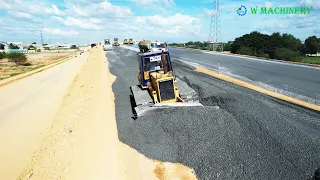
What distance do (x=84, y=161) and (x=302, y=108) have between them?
35.5 feet

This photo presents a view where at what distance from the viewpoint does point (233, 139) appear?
8.63 m

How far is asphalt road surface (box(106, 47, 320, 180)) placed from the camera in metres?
7.29

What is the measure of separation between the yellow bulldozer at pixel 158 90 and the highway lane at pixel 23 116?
6354 mm

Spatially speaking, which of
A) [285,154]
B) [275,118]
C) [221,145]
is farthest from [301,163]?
[275,118]

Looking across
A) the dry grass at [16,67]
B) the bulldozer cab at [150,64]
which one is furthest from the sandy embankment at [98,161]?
the dry grass at [16,67]

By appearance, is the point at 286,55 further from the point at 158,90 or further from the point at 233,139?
the point at 233,139

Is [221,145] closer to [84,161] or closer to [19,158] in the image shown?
[84,161]

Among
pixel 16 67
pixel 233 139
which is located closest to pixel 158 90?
pixel 233 139

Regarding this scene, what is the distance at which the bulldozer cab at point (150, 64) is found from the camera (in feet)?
43.6

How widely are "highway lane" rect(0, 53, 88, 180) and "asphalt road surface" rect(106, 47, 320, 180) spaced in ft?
18.2

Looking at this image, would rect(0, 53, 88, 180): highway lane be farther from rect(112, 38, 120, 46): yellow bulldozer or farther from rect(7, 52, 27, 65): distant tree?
rect(112, 38, 120, 46): yellow bulldozer

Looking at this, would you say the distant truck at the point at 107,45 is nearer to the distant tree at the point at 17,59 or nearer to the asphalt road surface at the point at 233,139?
the distant tree at the point at 17,59

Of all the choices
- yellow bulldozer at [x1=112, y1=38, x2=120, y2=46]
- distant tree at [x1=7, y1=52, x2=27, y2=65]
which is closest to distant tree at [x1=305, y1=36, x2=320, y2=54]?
yellow bulldozer at [x1=112, y1=38, x2=120, y2=46]

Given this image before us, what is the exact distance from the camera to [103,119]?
11852mm
